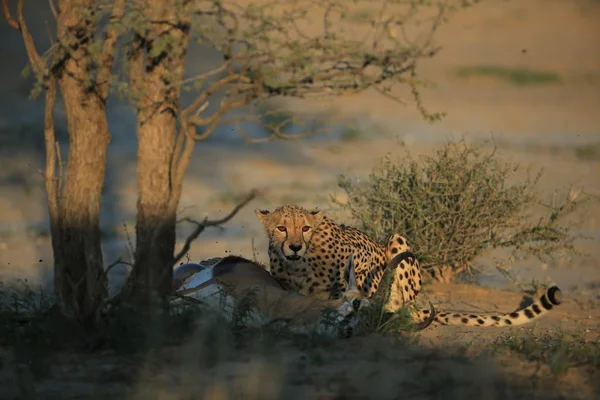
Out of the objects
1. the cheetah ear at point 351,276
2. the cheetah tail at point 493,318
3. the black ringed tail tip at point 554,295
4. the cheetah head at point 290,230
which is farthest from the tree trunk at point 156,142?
the black ringed tail tip at point 554,295

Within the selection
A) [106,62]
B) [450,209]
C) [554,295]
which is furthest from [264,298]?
[450,209]

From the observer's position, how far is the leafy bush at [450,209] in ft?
26.9

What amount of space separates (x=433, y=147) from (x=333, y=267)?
4.31m

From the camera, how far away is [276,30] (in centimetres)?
560

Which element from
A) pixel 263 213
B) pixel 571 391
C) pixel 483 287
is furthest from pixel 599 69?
pixel 571 391

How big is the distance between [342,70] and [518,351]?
1.57 metres

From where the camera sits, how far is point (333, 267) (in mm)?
7082

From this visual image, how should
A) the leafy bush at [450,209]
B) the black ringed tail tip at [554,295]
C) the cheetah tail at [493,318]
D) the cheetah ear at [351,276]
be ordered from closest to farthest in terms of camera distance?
1. the cheetah ear at [351,276]
2. the black ringed tail tip at [554,295]
3. the cheetah tail at [493,318]
4. the leafy bush at [450,209]

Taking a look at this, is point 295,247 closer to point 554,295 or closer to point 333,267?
point 333,267

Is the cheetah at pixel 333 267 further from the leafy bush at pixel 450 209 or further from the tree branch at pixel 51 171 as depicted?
the tree branch at pixel 51 171

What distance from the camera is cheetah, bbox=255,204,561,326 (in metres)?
6.84

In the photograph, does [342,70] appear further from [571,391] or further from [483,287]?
[483,287]

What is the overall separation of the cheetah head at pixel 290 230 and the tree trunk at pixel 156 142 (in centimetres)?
130

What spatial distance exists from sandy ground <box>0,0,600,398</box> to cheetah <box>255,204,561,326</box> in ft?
0.74
